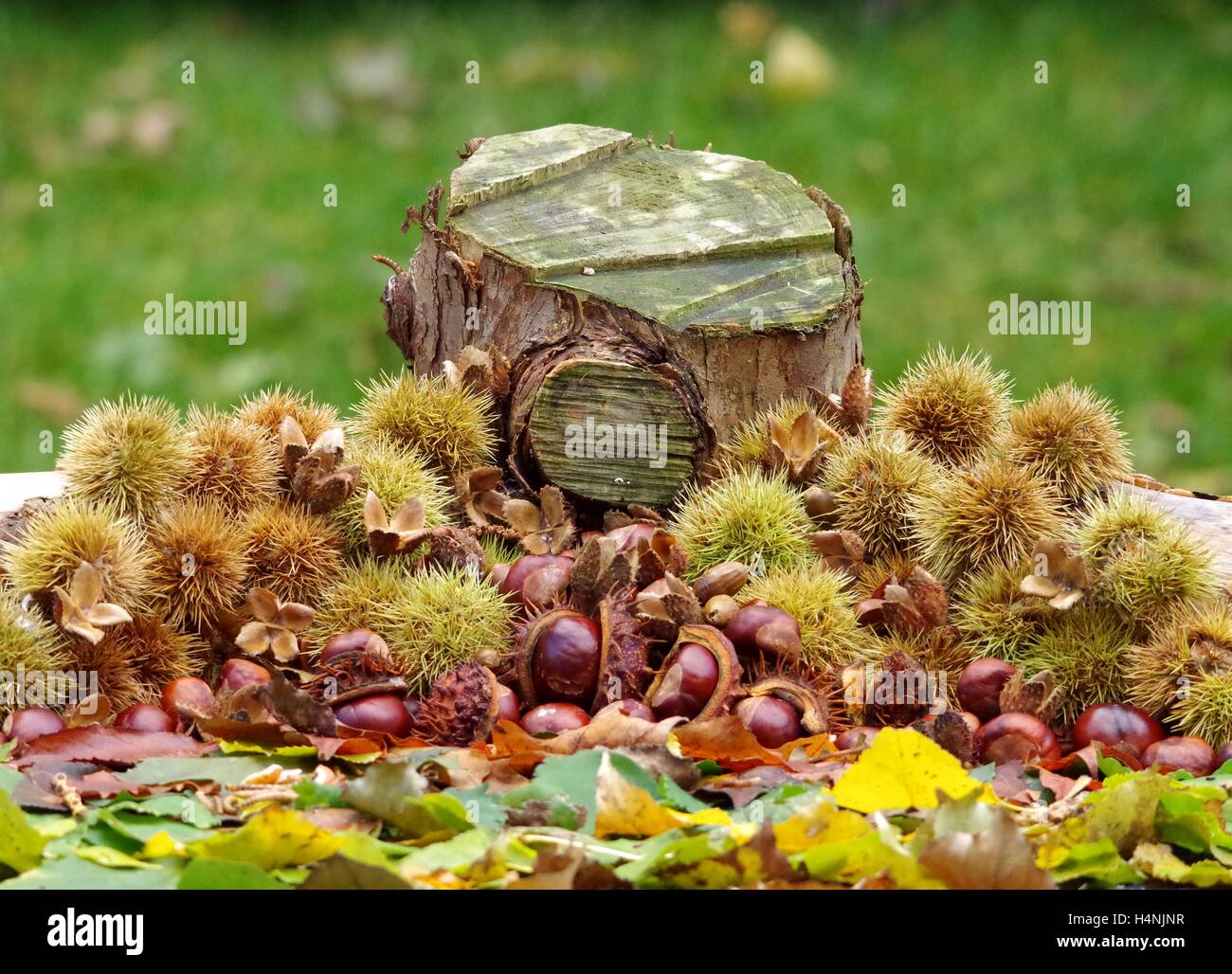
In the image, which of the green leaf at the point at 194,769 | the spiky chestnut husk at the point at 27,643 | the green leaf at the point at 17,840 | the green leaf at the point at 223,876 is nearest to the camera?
the green leaf at the point at 223,876

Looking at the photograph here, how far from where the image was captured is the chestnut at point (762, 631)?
281 cm

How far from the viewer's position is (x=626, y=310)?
11.0 ft

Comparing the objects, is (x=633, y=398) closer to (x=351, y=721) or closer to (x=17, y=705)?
(x=351, y=721)

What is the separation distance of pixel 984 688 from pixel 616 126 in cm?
408

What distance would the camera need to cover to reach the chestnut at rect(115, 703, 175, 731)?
Result: 268 centimetres

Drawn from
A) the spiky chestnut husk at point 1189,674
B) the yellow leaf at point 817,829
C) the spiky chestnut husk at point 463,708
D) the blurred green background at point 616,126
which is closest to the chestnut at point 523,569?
the spiky chestnut husk at point 463,708

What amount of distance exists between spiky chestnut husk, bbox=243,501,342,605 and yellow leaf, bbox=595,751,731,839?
3.24ft

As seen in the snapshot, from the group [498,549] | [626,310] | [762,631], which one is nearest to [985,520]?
[762,631]

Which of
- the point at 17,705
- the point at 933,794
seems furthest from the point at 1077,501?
the point at 17,705

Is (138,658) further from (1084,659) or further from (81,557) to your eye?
(1084,659)

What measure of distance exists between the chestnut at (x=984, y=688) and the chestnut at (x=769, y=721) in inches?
13.3

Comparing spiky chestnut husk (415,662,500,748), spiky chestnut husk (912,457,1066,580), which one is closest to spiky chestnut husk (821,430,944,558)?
spiky chestnut husk (912,457,1066,580)

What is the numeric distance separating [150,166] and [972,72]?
141 inches

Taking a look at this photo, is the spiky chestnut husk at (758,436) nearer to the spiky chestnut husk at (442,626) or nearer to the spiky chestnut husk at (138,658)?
the spiky chestnut husk at (442,626)
